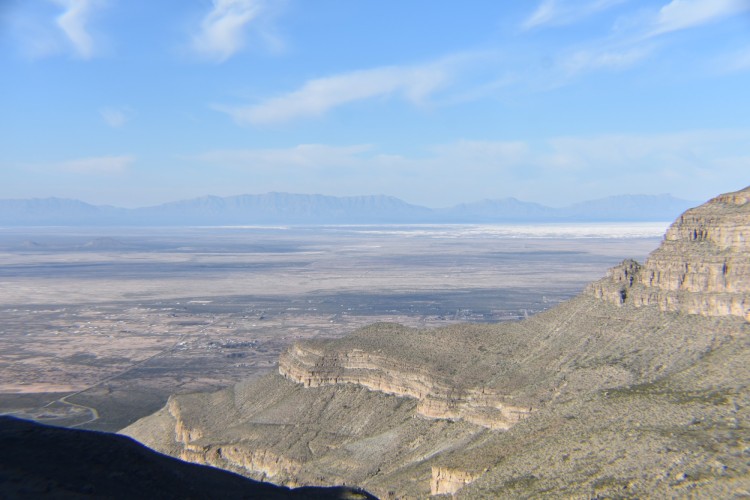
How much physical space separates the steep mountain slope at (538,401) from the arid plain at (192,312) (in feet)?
49.6

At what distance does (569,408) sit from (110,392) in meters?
45.3

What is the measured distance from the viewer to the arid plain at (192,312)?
67.9m

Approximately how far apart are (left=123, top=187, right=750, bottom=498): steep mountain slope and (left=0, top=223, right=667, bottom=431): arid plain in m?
15.1

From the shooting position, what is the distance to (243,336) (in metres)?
91.4

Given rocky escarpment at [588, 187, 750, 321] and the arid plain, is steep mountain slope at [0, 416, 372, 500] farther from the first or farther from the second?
the arid plain

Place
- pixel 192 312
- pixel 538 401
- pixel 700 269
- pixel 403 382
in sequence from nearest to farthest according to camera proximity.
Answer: pixel 538 401
pixel 700 269
pixel 403 382
pixel 192 312

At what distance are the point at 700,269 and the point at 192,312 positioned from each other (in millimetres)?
83478

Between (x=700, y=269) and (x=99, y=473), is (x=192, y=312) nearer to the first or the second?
(x=700, y=269)

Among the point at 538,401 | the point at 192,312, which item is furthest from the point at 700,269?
the point at 192,312

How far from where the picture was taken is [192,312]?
11119 centimetres

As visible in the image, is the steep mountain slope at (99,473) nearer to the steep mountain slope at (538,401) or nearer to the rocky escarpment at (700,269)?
the steep mountain slope at (538,401)

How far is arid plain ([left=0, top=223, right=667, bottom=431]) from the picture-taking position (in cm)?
6794

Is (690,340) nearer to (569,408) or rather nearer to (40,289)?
(569,408)

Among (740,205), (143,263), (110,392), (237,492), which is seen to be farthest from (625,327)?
(143,263)
